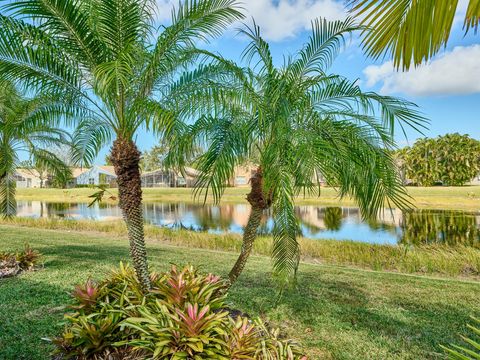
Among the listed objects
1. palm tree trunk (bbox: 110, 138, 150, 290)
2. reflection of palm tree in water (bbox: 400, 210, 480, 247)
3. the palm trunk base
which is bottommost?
reflection of palm tree in water (bbox: 400, 210, 480, 247)

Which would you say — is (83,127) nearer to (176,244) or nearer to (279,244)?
(279,244)

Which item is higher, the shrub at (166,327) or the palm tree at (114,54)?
the palm tree at (114,54)

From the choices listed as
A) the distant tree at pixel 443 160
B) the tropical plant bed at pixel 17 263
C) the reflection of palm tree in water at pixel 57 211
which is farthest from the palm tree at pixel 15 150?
the distant tree at pixel 443 160

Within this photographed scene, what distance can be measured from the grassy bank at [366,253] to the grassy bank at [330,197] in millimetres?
9146

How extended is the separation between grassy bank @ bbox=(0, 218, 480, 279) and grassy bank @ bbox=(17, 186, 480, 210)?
9.15 metres

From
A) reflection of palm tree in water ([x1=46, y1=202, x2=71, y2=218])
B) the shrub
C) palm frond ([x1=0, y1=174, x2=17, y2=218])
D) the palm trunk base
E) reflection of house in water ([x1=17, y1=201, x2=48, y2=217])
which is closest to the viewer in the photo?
→ the shrub

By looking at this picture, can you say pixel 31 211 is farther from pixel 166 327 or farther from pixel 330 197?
pixel 166 327

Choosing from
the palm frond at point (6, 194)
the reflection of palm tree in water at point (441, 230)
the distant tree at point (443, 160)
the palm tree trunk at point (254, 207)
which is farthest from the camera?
the distant tree at point (443, 160)

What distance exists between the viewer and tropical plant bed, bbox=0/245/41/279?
734 cm

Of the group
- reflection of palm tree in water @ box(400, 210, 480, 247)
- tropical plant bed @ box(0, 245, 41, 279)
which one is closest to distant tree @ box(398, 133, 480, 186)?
reflection of palm tree in water @ box(400, 210, 480, 247)

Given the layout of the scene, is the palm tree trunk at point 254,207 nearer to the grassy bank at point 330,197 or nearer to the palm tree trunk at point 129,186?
the palm tree trunk at point 129,186

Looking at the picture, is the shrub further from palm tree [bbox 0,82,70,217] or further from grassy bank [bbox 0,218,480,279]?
grassy bank [bbox 0,218,480,279]

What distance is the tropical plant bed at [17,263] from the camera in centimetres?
734

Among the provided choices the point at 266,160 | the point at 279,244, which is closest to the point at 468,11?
the point at 266,160
